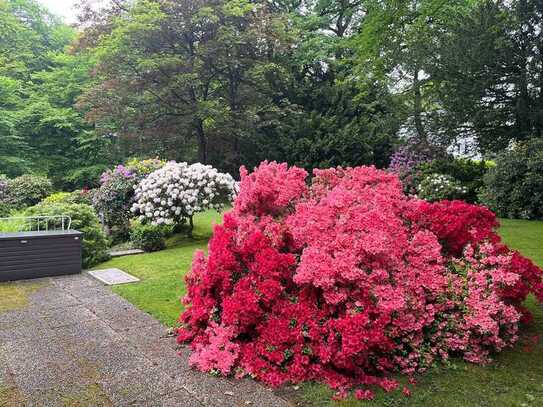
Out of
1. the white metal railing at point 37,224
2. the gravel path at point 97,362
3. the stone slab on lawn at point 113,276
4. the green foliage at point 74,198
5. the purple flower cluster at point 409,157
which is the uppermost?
the purple flower cluster at point 409,157

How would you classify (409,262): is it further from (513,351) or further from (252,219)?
(252,219)

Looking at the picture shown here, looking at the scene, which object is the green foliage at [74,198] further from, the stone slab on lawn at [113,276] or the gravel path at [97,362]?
the gravel path at [97,362]

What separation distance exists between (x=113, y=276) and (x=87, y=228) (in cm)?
138

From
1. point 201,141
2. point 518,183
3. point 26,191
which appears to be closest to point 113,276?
point 26,191

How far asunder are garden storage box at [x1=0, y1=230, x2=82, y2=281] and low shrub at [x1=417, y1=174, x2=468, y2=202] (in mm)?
8963

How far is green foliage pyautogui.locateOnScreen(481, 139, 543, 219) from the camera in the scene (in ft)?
30.9

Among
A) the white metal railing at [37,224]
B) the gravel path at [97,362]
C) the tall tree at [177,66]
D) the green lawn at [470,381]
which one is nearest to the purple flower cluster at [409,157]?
the tall tree at [177,66]

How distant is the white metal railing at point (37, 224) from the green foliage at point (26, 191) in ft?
A: 14.5

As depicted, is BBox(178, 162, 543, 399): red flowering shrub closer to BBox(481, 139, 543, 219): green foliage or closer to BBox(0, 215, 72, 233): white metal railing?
BBox(0, 215, 72, 233): white metal railing

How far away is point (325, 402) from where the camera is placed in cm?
253

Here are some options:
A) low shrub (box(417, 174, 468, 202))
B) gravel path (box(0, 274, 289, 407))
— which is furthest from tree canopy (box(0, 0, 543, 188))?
gravel path (box(0, 274, 289, 407))

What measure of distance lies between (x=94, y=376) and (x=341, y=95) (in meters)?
16.2

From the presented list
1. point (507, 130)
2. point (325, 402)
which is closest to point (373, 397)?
point (325, 402)

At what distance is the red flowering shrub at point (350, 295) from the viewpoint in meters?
2.83
